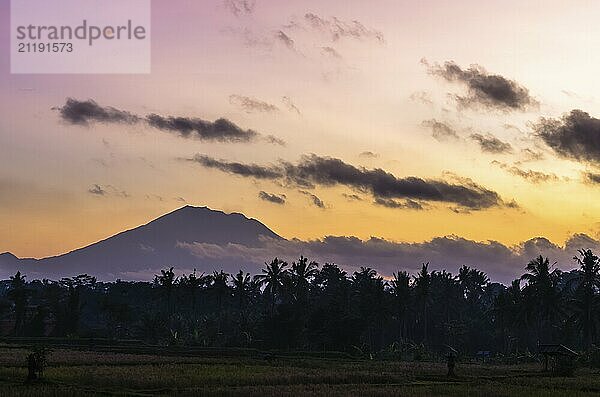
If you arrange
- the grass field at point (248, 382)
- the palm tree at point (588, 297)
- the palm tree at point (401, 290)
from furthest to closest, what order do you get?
1. the palm tree at point (401, 290)
2. the palm tree at point (588, 297)
3. the grass field at point (248, 382)

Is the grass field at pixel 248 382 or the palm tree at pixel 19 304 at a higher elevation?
the palm tree at pixel 19 304

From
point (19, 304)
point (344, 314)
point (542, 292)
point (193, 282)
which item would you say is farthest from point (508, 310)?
point (19, 304)

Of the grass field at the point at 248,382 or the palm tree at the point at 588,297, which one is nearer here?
the grass field at the point at 248,382

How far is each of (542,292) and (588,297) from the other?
6.92 m

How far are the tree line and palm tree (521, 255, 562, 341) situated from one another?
13cm

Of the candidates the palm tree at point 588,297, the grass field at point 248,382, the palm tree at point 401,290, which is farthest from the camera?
the palm tree at point 401,290

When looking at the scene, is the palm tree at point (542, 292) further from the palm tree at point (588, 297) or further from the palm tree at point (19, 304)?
the palm tree at point (19, 304)

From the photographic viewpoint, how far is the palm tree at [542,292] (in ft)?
270

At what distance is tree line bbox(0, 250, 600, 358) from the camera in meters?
80.1

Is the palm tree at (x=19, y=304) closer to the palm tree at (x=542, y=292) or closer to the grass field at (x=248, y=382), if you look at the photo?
the grass field at (x=248, y=382)

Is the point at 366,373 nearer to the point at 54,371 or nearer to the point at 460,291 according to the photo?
the point at 54,371

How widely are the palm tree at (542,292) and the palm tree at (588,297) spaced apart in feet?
9.38

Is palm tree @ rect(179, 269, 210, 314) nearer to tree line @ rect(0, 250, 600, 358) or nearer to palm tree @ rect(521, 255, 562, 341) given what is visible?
tree line @ rect(0, 250, 600, 358)

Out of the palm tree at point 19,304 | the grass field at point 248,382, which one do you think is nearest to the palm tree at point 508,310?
the grass field at point 248,382
